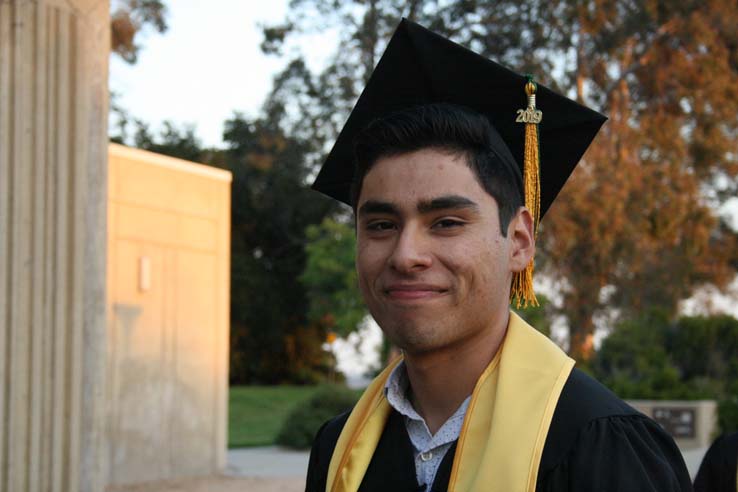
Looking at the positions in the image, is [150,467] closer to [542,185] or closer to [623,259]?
[542,185]

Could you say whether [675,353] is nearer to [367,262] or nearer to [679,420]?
[679,420]

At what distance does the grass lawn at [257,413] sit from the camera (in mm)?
21891

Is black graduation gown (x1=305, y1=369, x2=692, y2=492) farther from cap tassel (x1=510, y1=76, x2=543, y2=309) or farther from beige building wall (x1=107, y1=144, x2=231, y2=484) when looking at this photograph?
beige building wall (x1=107, y1=144, x2=231, y2=484)

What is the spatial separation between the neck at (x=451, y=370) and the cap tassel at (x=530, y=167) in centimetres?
22

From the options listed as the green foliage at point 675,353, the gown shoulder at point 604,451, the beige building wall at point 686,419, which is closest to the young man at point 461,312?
the gown shoulder at point 604,451

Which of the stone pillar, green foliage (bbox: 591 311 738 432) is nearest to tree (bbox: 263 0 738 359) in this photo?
green foliage (bbox: 591 311 738 432)

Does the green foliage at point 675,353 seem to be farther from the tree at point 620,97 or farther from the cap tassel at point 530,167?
the cap tassel at point 530,167

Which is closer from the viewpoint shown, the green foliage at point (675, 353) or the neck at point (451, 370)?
the neck at point (451, 370)

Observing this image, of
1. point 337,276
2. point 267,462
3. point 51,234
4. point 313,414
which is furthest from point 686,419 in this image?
point 51,234

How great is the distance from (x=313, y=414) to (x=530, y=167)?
16580 mm

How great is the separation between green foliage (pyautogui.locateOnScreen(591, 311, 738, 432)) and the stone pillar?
50.2 ft

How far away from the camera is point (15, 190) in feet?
18.9

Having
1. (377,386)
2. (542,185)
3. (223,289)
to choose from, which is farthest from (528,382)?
(223,289)

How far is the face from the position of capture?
7.66 feet
